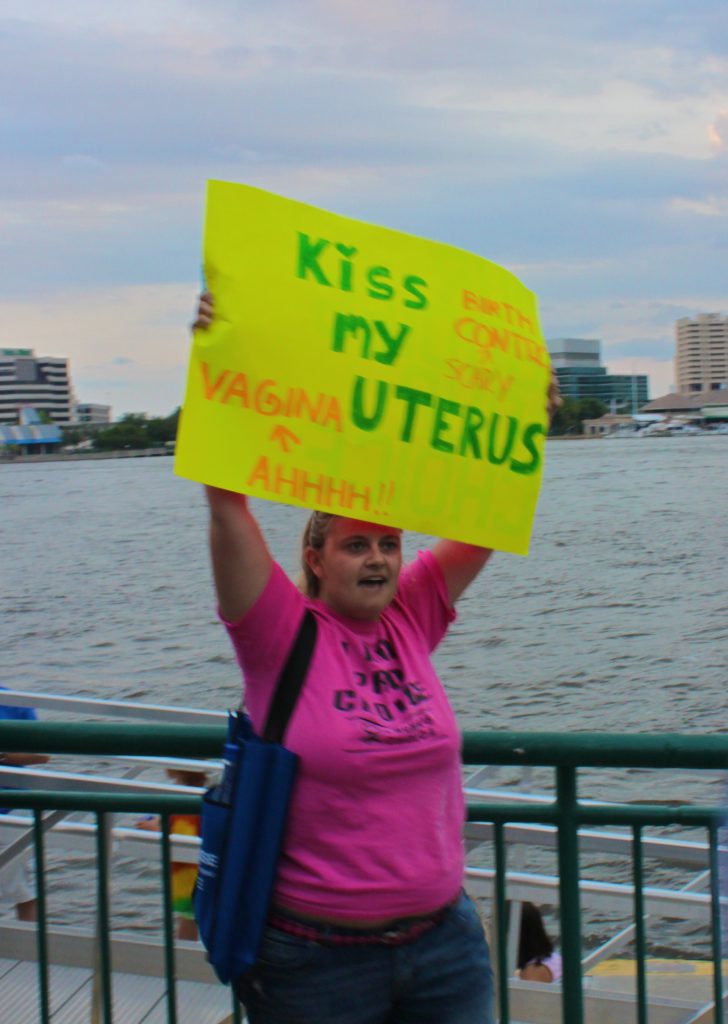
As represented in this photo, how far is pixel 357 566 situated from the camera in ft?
8.55

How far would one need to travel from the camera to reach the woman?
2420 millimetres

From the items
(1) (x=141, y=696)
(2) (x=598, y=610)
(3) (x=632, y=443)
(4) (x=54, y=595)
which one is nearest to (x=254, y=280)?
(1) (x=141, y=696)

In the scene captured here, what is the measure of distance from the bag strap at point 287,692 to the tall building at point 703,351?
198649mm

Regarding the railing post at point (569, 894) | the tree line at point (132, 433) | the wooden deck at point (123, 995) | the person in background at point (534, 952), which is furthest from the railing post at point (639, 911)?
the tree line at point (132, 433)

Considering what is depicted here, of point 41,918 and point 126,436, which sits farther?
point 126,436

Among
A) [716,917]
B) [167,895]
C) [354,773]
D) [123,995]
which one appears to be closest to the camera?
[354,773]

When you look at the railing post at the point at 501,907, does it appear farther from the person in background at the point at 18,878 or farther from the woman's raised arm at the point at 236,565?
the person in background at the point at 18,878

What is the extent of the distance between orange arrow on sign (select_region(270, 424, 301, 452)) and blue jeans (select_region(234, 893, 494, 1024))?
95cm

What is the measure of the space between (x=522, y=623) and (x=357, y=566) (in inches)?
947

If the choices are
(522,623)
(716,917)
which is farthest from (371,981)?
(522,623)

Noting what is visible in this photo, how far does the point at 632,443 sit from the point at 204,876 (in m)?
141

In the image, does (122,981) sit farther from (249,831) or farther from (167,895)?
(249,831)

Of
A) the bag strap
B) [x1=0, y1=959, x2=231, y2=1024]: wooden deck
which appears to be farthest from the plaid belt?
[x1=0, y1=959, x2=231, y2=1024]: wooden deck

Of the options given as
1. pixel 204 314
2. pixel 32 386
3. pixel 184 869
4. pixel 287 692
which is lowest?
pixel 184 869
